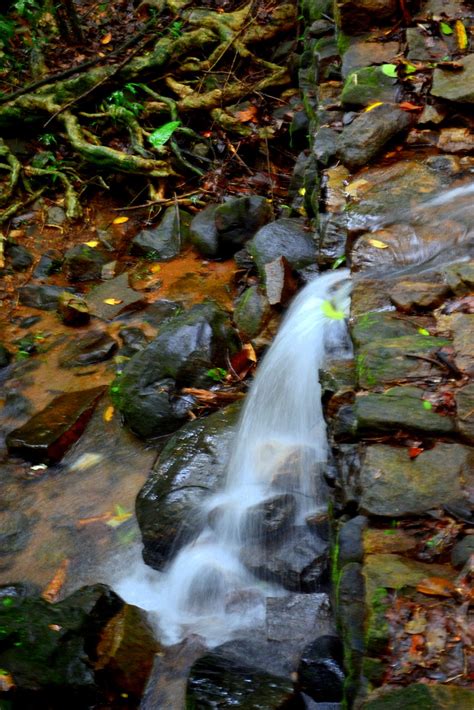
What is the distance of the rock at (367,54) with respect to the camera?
227 inches

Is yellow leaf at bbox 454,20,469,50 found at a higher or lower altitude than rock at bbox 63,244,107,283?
higher

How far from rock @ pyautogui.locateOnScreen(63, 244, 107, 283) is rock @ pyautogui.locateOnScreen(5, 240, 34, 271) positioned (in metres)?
0.47

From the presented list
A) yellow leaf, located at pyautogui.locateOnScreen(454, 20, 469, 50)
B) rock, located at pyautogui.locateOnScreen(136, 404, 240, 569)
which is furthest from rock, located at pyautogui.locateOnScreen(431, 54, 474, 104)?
rock, located at pyautogui.locateOnScreen(136, 404, 240, 569)

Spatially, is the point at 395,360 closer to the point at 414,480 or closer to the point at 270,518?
the point at 414,480

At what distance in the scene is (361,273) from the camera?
14.0ft

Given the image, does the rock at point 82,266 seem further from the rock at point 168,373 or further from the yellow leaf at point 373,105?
the yellow leaf at point 373,105

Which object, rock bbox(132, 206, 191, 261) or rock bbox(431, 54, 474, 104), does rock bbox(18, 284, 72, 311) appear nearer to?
rock bbox(132, 206, 191, 261)

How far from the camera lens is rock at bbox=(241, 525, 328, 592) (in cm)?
373

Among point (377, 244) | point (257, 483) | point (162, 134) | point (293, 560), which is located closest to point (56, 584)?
point (257, 483)

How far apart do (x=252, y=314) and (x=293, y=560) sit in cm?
252

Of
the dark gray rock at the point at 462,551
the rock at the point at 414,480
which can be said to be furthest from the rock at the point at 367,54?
the dark gray rock at the point at 462,551

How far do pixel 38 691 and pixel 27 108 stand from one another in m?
7.53

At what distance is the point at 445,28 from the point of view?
222 inches

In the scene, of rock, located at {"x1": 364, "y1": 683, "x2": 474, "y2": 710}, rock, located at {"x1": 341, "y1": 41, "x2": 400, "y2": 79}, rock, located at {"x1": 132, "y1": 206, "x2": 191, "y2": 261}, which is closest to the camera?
rock, located at {"x1": 364, "y1": 683, "x2": 474, "y2": 710}
